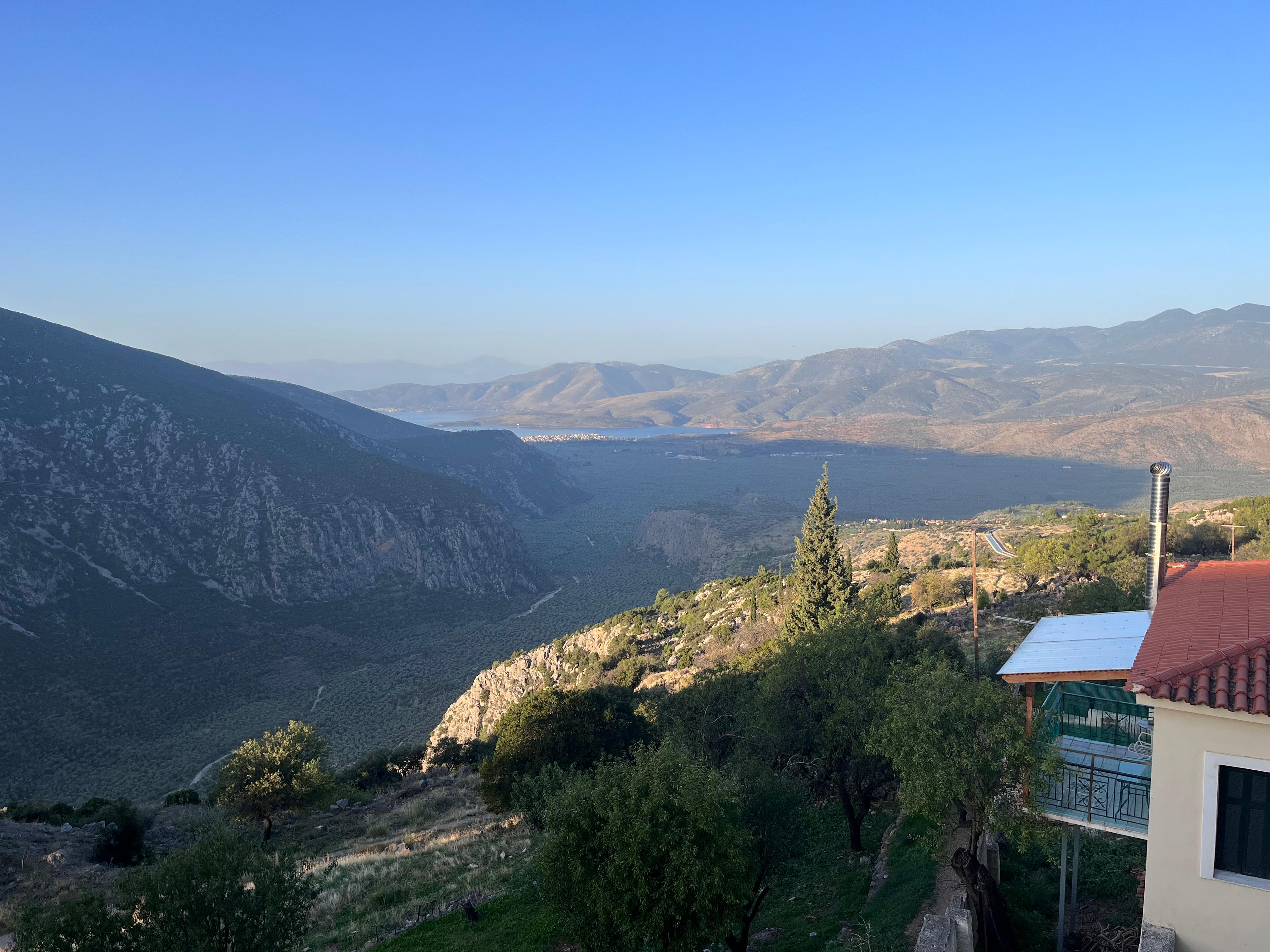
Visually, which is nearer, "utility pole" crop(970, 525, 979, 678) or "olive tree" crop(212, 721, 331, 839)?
"utility pole" crop(970, 525, 979, 678)

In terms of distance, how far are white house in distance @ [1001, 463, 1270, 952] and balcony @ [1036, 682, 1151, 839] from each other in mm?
27

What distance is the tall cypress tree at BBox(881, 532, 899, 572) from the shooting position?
1922 inches

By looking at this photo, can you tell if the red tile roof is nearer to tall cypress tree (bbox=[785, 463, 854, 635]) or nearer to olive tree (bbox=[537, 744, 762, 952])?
olive tree (bbox=[537, 744, 762, 952])

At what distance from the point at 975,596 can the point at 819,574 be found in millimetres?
13862

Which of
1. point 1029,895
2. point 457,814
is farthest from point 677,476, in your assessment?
point 1029,895

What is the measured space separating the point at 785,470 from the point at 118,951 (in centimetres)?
18231

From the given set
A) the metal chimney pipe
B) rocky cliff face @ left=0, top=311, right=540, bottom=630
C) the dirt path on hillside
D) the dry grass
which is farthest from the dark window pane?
rocky cliff face @ left=0, top=311, right=540, bottom=630

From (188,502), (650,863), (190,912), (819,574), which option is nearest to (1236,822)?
(650,863)

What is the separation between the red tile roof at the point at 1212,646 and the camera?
28.9ft

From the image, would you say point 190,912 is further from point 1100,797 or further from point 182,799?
point 182,799

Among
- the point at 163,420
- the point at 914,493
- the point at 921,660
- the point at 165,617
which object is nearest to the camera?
the point at 921,660

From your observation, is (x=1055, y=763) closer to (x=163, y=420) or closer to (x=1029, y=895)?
(x=1029, y=895)

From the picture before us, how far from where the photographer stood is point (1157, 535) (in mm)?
14273

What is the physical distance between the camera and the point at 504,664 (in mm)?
48812
